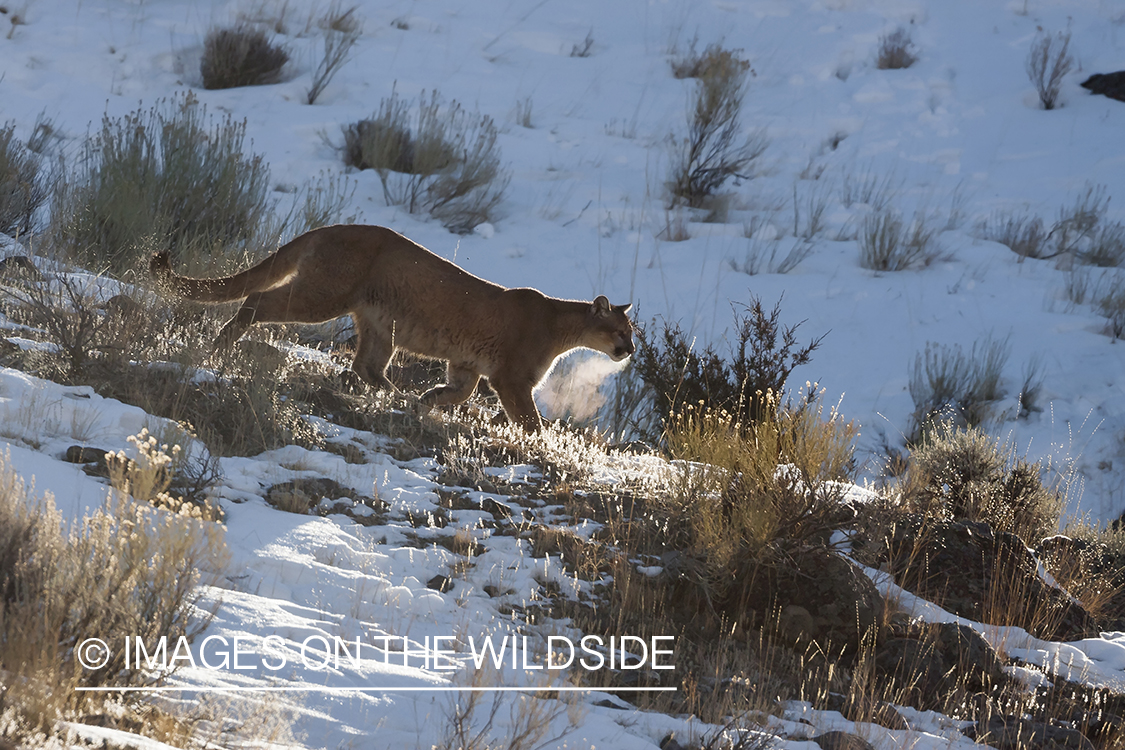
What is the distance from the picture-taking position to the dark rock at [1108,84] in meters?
17.5

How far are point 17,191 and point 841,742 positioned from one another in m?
9.51

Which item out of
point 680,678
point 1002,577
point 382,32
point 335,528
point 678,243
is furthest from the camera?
point 382,32

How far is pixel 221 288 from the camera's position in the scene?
715cm

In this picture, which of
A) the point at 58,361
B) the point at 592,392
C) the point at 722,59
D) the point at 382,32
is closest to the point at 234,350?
the point at 58,361

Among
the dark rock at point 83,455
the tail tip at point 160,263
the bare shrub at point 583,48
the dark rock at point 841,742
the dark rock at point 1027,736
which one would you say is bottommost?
the dark rock at point 1027,736

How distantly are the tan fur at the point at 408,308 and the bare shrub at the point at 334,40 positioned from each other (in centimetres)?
966

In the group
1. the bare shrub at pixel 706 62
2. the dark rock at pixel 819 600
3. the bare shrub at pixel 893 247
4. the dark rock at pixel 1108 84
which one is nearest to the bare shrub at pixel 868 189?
the bare shrub at pixel 893 247

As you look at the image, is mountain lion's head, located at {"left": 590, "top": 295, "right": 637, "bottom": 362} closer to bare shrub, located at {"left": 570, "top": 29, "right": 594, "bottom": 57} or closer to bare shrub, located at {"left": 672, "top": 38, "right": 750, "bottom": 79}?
bare shrub, located at {"left": 672, "top": 38, "right": 750, "bottom": 79}

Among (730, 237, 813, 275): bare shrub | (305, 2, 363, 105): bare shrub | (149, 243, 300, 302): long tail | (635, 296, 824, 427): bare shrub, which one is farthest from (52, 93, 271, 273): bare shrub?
(730, 237, 813, 275): bare shrub

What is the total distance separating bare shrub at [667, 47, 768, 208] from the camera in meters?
15.5

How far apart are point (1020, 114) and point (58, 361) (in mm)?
16374

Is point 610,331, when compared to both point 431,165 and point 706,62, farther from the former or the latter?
point 706,62

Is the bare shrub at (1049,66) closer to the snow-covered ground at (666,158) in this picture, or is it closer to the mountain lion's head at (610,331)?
the snow-covered ground at (666,158)

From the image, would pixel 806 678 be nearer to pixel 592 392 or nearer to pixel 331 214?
pixel 592 392
